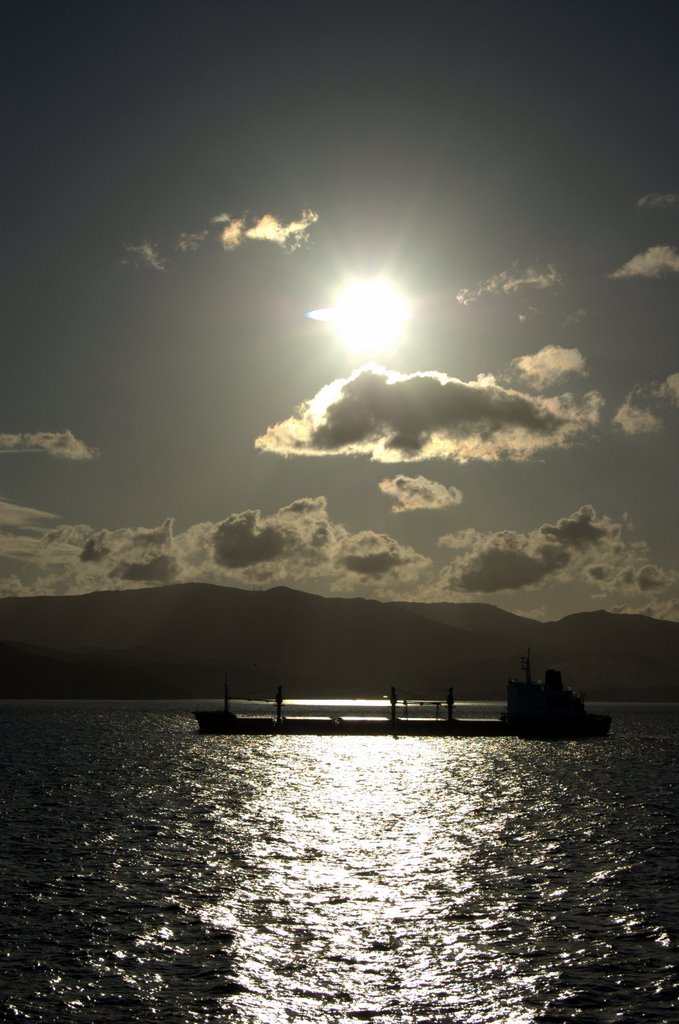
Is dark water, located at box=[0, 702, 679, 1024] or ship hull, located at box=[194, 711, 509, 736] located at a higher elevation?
ship hull, located at box=[194, 711, 509, 736]

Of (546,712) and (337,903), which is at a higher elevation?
(546,712)

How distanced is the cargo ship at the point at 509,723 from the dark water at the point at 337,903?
198ft

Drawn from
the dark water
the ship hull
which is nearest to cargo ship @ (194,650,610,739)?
the ship hull

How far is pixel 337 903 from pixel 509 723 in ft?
367

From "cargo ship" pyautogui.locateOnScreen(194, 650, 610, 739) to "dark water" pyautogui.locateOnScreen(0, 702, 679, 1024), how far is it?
60.2m

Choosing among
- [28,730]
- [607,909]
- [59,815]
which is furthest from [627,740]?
[607,909]

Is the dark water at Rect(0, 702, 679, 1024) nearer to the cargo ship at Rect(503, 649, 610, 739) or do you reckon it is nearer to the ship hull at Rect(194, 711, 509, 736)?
the cargo ship at Rect(503, 649, 610, 739)

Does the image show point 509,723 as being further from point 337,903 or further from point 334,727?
point 337,903

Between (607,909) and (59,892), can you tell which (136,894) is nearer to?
(59,892)

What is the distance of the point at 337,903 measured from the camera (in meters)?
36.2

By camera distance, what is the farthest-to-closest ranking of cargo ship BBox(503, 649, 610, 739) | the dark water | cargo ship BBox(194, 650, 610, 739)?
cargo ship BBox(194, 650, 610, 739) < cargo ship BBox(503, 649, 610, 739) < the dark water

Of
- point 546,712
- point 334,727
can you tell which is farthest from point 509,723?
point 334,727

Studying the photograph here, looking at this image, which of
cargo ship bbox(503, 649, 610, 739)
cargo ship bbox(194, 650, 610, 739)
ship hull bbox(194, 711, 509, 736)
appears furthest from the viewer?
ship hull bbox(194, 711, 509, 736)

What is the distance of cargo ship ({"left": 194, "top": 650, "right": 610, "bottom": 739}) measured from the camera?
141000 millimetres
